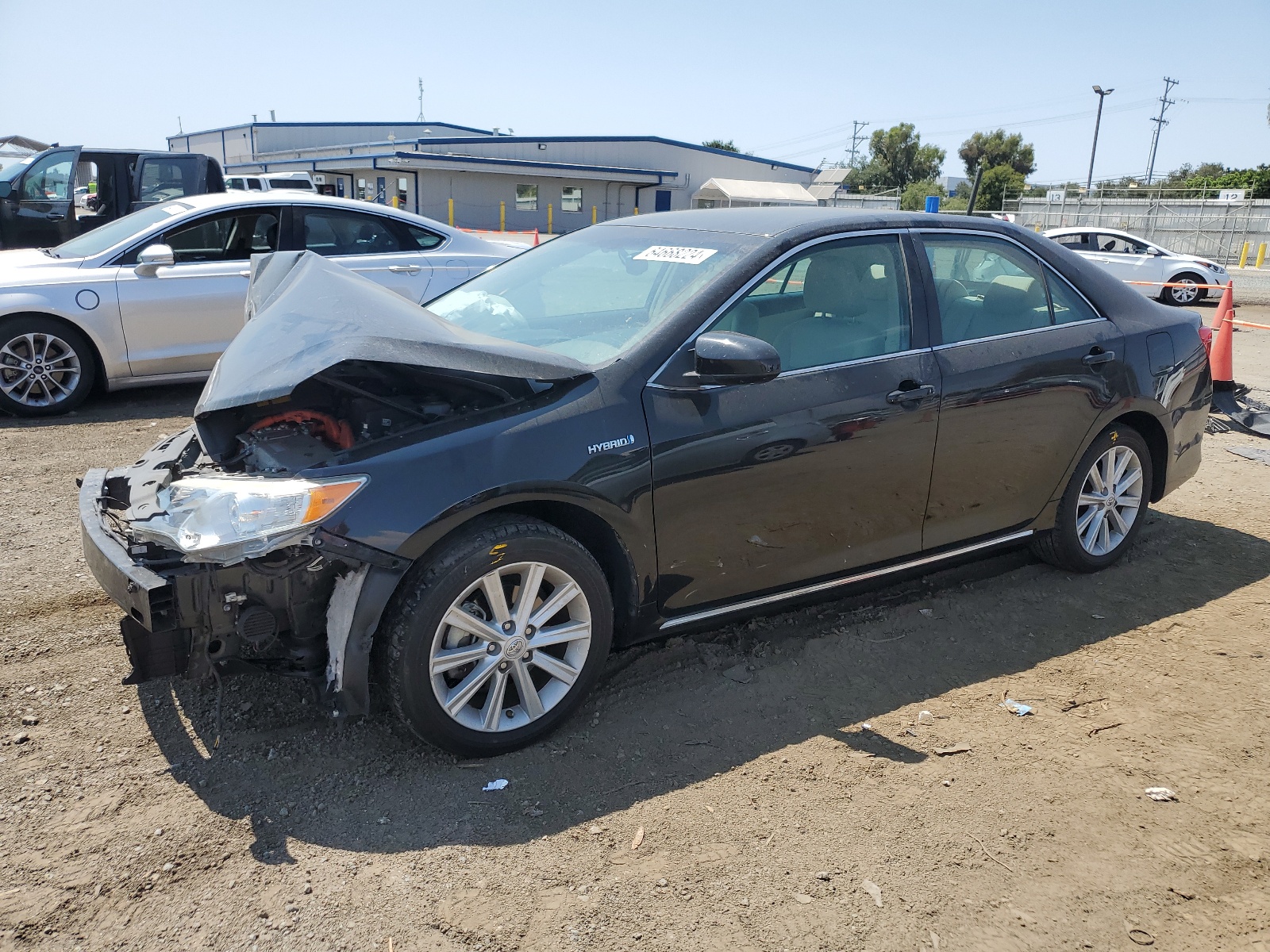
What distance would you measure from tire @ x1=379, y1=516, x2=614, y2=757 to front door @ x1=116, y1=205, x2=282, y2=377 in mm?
5430

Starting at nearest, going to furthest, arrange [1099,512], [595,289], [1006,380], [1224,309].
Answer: [595,289], [1006,380], [1099,512], [1224,309]

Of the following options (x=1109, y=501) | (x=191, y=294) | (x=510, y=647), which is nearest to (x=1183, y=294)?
(x=1109, y=501)

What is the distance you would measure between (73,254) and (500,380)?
6200 mm

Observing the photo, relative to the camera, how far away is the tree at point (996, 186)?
52425mm

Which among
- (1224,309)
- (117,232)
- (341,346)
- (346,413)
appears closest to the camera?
(341,346)

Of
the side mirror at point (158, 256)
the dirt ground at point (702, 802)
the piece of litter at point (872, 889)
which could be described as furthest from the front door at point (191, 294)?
the piece of litter at point (872, 889)

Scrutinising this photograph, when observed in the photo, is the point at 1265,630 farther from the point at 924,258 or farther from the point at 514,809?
the point at 514,809

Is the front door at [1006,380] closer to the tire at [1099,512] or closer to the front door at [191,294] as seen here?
the tire at [1099,512]

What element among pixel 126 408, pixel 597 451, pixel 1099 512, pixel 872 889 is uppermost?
pixel 597 451

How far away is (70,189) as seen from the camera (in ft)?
37.2

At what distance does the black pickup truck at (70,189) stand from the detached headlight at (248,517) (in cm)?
998

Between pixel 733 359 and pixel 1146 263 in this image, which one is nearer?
pixel 733 359

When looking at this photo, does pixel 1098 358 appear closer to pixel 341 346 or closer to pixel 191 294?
pixel 341 346

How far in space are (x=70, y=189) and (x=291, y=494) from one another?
10.9 m
